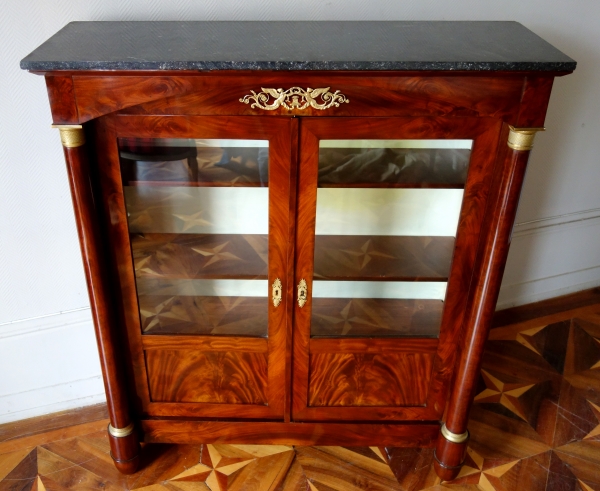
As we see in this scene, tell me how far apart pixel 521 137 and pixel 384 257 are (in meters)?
0.33

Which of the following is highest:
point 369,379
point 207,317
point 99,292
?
point 99,292

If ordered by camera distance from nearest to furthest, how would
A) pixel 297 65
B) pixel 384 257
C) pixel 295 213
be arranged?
pixel 297 65
pixel 295 213
pixel 384 257

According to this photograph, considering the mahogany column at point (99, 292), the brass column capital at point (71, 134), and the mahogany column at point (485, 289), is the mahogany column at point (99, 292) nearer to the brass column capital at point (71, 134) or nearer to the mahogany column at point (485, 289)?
the brass column capital at point (71, 134)

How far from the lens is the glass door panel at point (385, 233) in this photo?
945 mm

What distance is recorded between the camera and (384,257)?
107 centimetres

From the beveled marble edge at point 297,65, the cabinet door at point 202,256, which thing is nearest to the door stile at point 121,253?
the cabinet door at point 202,256

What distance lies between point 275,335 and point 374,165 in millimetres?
371

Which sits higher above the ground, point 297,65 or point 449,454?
point 297,65

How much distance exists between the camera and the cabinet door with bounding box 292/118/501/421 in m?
0.92

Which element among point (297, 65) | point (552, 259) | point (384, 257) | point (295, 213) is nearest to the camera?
point (297, 65)

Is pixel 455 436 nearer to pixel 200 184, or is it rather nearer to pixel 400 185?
pixel 400 185

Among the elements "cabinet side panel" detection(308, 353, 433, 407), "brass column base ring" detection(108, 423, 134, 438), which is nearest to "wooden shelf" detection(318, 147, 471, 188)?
"cabinet side panel" detection(308, 353, 433, 407)

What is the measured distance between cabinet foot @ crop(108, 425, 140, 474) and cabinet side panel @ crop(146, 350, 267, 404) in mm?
99

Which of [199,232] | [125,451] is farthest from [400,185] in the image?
[125,451]
